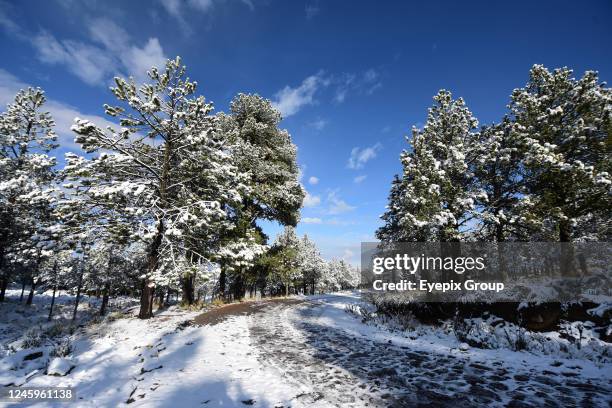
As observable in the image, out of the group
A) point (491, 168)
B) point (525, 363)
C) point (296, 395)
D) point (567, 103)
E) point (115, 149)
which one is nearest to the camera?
point (296, 395)

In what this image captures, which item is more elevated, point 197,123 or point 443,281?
point 197,123

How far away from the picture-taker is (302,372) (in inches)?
237

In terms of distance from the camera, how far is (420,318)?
12.1 m

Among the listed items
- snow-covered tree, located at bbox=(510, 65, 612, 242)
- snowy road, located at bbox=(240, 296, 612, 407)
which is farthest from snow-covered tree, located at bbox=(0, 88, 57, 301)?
snow-covered tree, located at bbox=(510, 65, 612, 242)

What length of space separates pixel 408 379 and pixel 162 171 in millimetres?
12355

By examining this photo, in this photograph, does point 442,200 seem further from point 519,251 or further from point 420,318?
point 519,251

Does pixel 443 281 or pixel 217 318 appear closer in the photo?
pixel 217 318

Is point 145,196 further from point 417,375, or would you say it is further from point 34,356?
point 417,375

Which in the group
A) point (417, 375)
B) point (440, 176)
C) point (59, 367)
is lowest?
point (59, 367)

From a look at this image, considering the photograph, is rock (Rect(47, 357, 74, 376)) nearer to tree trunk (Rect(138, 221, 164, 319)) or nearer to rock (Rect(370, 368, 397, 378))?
tree trunk (Rect(138, 221, 164, 319))

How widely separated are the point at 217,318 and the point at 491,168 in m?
16.0

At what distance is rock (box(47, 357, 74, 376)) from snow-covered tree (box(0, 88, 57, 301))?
8415 millimetres

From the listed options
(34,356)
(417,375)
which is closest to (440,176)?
(417,375)

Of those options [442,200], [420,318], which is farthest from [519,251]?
[420,318]
